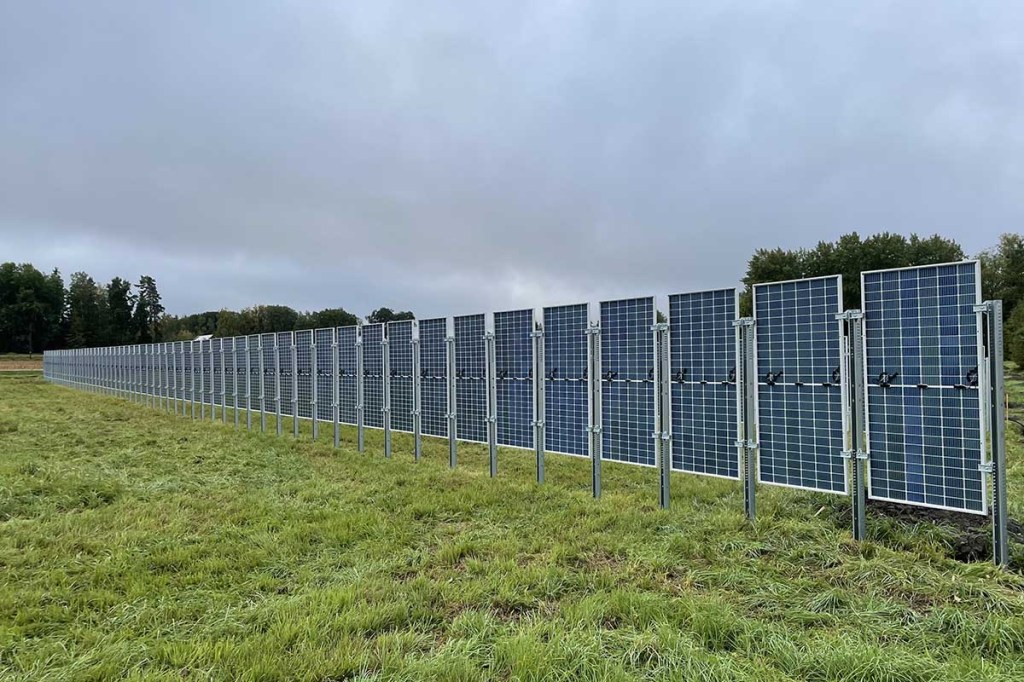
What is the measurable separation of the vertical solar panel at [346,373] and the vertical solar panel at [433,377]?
2.08 meters

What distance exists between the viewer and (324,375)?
1121 cm

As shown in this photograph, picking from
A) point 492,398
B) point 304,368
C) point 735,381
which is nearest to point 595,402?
point 735,381

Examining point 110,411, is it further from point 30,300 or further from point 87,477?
point 30,300

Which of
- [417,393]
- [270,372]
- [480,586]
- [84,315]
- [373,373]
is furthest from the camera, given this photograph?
[84,315]

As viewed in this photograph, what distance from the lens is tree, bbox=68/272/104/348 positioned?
6712 centimetres

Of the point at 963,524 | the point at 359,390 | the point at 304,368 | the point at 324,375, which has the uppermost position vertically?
the point at 304,368

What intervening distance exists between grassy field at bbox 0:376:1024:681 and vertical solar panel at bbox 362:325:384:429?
2.90 m

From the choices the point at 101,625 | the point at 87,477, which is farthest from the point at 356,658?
the point at 87,477

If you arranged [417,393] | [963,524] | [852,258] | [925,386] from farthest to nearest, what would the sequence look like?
[852,258], [417,393], [963,524], [925,386]

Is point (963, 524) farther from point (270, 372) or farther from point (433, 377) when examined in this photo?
point (270, 372)

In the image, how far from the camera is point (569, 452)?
6715mm

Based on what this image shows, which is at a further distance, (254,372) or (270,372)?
(254,372)

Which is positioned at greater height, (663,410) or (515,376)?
(515,376)

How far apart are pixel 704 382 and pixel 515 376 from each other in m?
2.64
